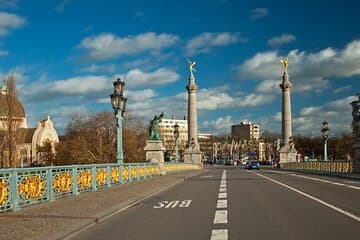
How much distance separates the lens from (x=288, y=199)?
18938 mm

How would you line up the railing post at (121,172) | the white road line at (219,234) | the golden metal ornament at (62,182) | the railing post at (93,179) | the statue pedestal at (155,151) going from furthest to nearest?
the statue pedestal at (155,151), the railing post at (121,172), the railing post at (93,179), the golden metal ornament at (62,182), the white road line at (219,234)

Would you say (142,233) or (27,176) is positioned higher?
(27,176)

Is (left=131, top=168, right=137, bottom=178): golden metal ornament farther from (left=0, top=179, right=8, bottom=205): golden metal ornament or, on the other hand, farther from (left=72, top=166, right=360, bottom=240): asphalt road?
(left=0, top=179, right=8, bottom=205): golden metal ornament

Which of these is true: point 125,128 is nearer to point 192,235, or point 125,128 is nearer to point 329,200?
point 329,200

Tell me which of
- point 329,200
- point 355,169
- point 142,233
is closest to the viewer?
point 142,233

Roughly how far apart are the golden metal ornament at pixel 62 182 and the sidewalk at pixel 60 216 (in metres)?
0.41

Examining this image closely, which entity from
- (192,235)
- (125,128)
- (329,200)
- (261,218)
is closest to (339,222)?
(261,218)

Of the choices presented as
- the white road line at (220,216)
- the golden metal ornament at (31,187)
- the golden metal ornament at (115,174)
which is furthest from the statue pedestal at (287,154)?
the white road line at (220,216)

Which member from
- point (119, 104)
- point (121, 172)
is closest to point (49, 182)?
point (121, 172)

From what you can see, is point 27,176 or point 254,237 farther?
point 27,176

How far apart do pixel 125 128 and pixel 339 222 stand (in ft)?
231

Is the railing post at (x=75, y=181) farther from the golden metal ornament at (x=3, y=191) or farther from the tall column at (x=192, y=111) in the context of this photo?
the tall column at (x=192, y=111)

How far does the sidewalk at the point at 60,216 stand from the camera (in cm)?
1096

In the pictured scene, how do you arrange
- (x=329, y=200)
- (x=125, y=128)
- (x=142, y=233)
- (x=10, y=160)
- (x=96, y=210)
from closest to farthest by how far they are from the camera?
(x=142, y=233)
(x=96, y=210)
(x=329, y=200)
(x=10, y=160)
(x=125, y=128)
